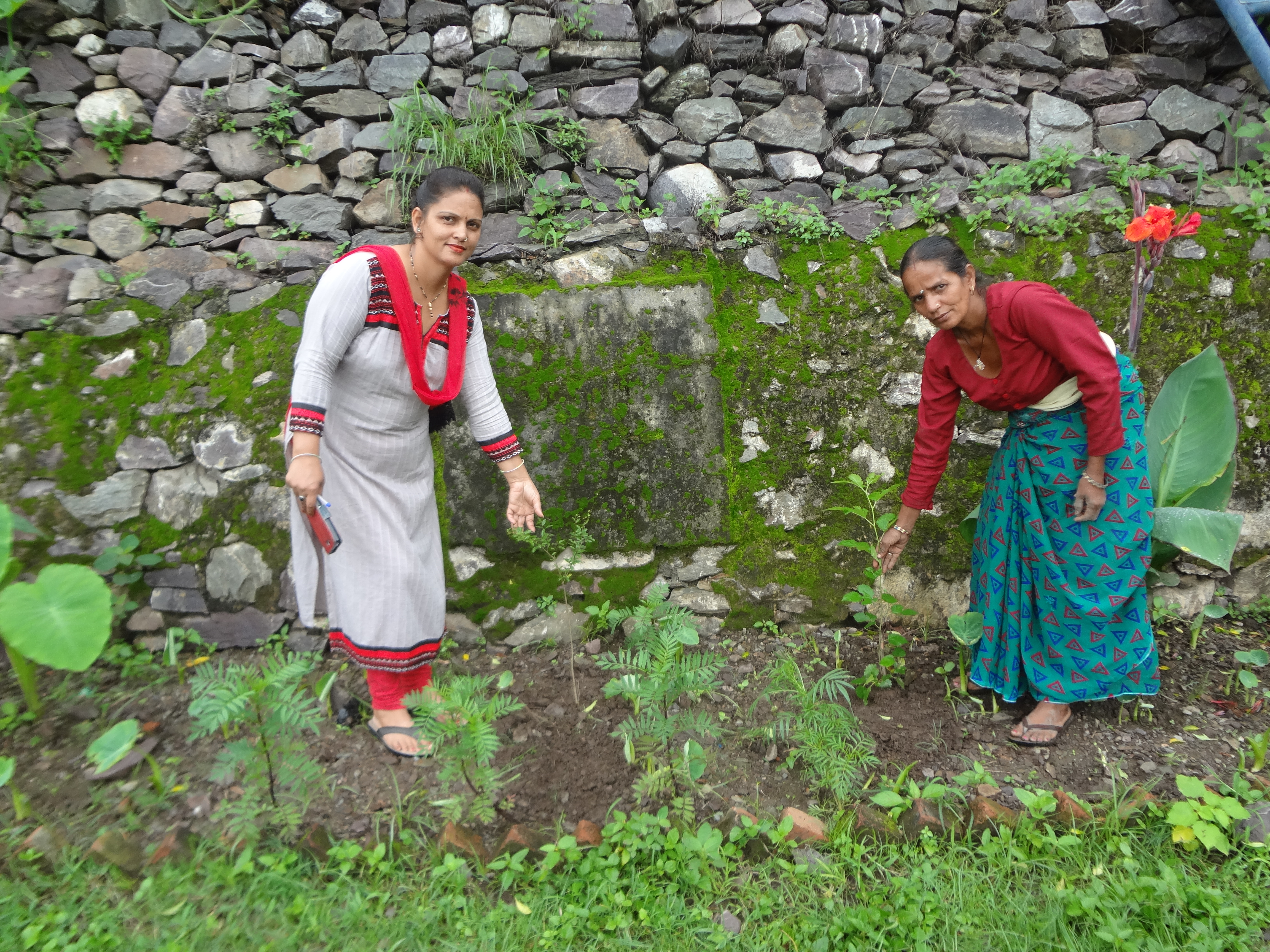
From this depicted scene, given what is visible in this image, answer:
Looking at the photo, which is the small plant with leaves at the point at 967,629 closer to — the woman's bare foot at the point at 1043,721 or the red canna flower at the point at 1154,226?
the woman's bare foot at the point at 1043,721

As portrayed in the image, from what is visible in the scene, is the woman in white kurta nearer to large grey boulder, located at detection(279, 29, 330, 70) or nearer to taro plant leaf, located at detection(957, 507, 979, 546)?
taro plant leaf, located at detection(957, 507, 979, 546)

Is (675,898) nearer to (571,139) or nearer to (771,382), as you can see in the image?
(771,382)

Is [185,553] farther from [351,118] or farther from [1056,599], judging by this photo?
[1056,599]

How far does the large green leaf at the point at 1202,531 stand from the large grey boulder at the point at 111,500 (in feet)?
12.3

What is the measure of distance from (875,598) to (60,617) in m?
2.87

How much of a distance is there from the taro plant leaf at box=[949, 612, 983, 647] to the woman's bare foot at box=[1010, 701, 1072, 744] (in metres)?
0.28

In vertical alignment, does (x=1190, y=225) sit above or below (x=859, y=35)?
below

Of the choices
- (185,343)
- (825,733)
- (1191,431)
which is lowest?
(825,733)

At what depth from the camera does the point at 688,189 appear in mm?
3291

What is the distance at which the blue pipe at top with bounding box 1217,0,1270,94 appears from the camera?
3.18 metres

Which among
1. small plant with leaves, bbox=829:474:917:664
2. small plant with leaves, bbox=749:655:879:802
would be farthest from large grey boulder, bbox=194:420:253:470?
small plant with leaves, bbox=829:474:917:664

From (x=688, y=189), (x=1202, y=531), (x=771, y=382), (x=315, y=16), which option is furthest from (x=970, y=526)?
(x=315, y=16)

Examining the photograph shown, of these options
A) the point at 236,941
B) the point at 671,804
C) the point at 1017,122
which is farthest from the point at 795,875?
the point at 1017,122

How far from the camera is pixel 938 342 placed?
232 centimetres
